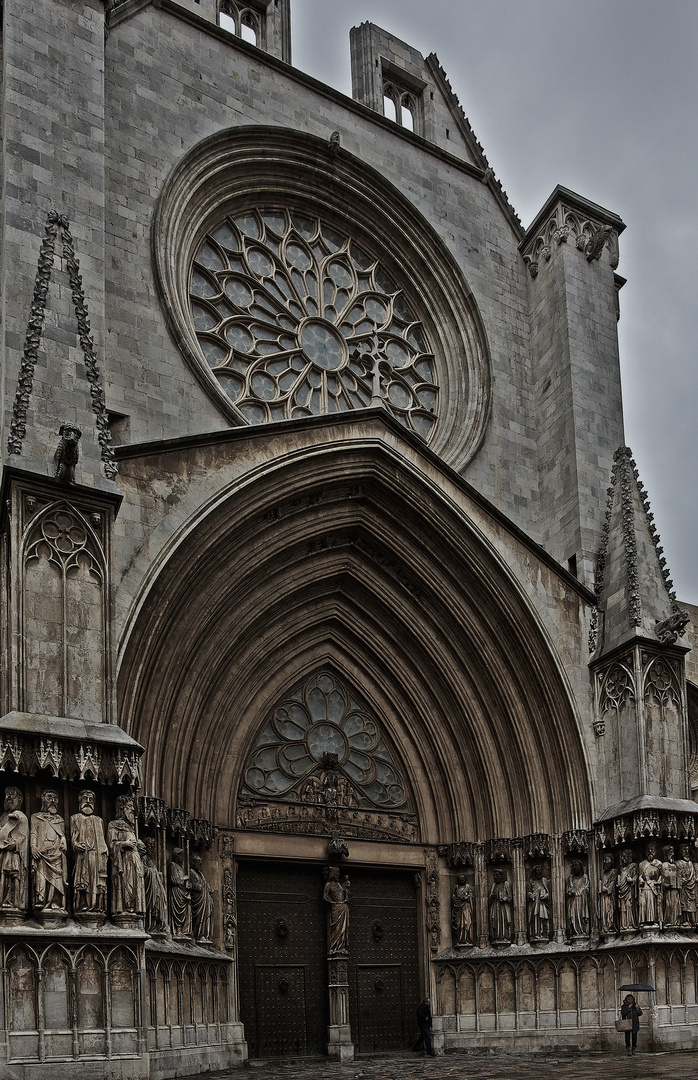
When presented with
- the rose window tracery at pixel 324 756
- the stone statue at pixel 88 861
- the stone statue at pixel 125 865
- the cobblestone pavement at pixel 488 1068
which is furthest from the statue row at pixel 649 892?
the stone statue at pixel 88 861

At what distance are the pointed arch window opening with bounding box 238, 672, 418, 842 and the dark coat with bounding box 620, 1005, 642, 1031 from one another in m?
3.17

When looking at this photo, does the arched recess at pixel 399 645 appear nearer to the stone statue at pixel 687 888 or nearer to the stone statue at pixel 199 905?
the stone statue at pixel 199 905

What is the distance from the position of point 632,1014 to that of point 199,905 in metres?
4.75

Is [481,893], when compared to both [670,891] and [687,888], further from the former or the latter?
[687,888]

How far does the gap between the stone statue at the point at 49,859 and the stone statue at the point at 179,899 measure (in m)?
2.27

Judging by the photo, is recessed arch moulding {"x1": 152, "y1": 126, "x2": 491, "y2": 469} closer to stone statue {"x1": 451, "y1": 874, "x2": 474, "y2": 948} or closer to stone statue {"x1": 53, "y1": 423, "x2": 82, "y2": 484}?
stone statue {"x1": 53, "y1": 423, "x2": 82, "y2": 484}

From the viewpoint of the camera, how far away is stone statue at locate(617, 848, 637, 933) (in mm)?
14250

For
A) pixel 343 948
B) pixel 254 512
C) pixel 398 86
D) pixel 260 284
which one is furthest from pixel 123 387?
pixel 398 86

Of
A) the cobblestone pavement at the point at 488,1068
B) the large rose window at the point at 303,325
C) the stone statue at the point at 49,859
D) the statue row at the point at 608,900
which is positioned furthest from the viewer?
the large rose window at the point at 303,325

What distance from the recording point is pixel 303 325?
654 inches

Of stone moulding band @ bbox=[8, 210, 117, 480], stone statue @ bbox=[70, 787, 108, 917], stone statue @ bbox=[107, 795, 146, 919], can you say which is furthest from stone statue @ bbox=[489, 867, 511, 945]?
stone moulding band @ bbox=[8, 210, 117, 480]

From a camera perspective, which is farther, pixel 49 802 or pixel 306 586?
pixel 306 586

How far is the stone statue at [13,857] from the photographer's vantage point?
10.1 metres

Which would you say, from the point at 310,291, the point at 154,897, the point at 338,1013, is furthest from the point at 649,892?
the point at 310,291
